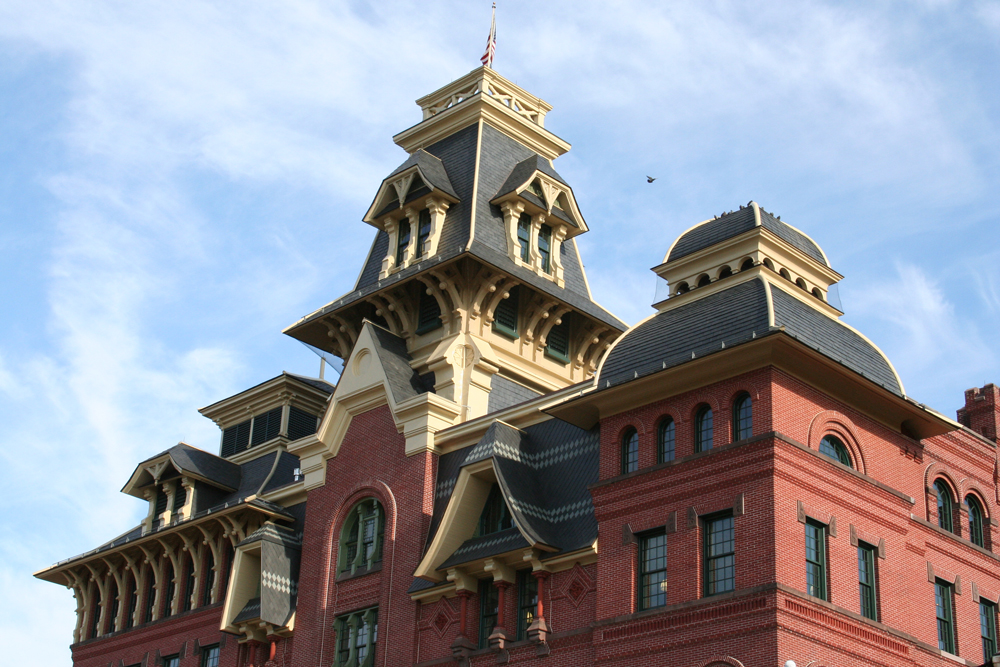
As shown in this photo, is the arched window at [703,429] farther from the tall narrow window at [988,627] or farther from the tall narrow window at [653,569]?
the tall narrow window at [988,627]

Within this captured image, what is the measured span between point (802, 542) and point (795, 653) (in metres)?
2.57

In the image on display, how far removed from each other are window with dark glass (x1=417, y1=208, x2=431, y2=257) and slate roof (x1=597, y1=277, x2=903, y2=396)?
44.2 feet

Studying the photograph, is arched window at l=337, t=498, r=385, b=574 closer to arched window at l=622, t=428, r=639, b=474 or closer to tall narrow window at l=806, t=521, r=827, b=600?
arched window at l=622, t=428, r=639, b=474

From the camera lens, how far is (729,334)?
108 feet

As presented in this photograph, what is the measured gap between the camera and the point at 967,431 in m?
38.1

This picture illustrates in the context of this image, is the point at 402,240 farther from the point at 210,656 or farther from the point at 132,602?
the point at 132,602

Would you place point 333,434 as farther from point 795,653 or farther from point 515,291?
point 795,653

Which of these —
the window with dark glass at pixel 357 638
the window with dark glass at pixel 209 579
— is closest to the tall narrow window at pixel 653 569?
the window with dark glass at pixel 357 638

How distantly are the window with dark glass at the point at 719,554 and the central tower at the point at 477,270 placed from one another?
11.6m

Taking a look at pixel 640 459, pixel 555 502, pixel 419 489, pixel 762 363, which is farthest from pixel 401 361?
pixel 762 363

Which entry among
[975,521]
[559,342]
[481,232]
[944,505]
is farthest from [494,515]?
[975,521]

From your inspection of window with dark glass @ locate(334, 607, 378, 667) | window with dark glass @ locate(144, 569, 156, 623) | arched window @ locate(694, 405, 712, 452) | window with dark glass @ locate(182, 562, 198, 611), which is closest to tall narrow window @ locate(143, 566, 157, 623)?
window with dark glass @ locate(144, 569, 156, 623)

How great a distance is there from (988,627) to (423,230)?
22.2 m

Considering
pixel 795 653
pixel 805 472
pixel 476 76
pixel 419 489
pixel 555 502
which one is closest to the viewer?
pixel 795 653
